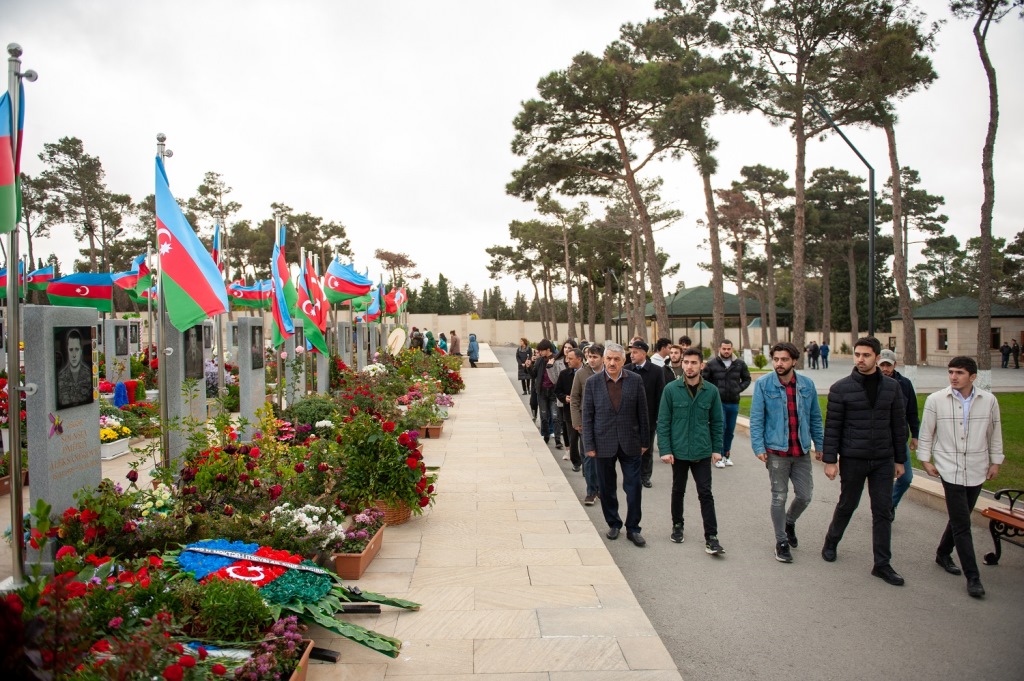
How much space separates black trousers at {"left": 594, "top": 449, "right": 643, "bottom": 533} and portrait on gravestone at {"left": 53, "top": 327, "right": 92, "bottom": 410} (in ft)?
13.9

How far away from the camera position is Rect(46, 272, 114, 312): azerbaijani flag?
18.4 m

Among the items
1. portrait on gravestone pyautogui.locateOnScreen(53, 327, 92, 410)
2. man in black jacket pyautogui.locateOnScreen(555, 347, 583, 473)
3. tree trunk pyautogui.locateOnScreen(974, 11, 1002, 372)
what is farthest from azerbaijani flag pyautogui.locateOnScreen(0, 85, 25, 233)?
tree trunk pyautogui.locateOnScreen(974, 11, 1002, 372)

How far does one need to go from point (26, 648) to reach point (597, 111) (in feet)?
76.9

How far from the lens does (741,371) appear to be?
9.66 meters

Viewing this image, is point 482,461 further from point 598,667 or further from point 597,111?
point 597,111

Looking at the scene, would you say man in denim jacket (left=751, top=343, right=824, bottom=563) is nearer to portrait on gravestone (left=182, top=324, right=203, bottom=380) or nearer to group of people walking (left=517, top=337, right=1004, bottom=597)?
group of people walking (left=517, top=337, right=1004, bottom=597)

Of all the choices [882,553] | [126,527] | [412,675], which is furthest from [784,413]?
[126,527]

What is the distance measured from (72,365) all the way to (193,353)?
3.91 m

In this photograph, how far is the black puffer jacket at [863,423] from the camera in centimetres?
547

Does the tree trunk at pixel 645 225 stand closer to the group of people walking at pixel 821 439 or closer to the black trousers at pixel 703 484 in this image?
the group of people walking at pixel 821 439

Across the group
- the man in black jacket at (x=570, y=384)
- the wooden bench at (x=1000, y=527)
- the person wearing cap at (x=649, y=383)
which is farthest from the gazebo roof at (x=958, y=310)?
the wooden bench at (x=1000, y=527)

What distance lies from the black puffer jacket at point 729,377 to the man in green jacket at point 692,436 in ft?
10.8

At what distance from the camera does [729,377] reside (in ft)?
31.5

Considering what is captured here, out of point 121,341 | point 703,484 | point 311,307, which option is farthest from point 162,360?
point 121,341
